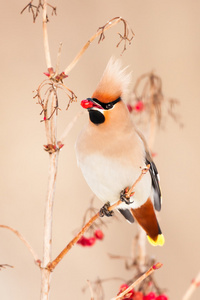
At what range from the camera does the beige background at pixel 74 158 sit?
A: 2.16 metres

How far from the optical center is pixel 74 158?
7.32ft

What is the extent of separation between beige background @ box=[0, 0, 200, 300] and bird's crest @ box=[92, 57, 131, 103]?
1176mm

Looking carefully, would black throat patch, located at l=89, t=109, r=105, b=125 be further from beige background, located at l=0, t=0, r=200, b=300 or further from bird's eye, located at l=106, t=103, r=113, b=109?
beige background, located at l=0, t=0, r=200, b=300

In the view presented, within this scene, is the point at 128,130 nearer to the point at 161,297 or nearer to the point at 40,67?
the point at 161,297

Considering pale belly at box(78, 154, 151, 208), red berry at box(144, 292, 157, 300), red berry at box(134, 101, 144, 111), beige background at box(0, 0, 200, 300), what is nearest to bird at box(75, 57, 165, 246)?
pale belly at box(78, 154, 151, 208)

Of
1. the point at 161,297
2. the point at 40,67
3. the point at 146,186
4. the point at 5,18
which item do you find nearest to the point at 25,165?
the point at 40,67

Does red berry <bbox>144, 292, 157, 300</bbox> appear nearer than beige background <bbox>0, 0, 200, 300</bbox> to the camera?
Yes

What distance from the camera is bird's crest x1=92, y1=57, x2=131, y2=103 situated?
0.98 meters

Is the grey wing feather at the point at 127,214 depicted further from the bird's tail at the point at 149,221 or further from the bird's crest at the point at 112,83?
the bird's crest at the point at 112,83

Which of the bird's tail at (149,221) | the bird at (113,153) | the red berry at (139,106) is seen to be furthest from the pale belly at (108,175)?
the red berry at (139,106)

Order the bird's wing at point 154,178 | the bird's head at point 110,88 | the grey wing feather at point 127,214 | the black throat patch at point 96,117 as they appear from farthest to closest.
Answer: the grey wing feather at point 127,214 → the bird's wing at point 154,178 → the black throat patch at point 96,117 → the bird's head at point 110,88

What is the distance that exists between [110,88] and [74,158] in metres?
1.26

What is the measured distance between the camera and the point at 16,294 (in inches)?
82.1

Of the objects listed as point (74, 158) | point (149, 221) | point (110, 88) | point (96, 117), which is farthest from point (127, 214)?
point (74, 158)
